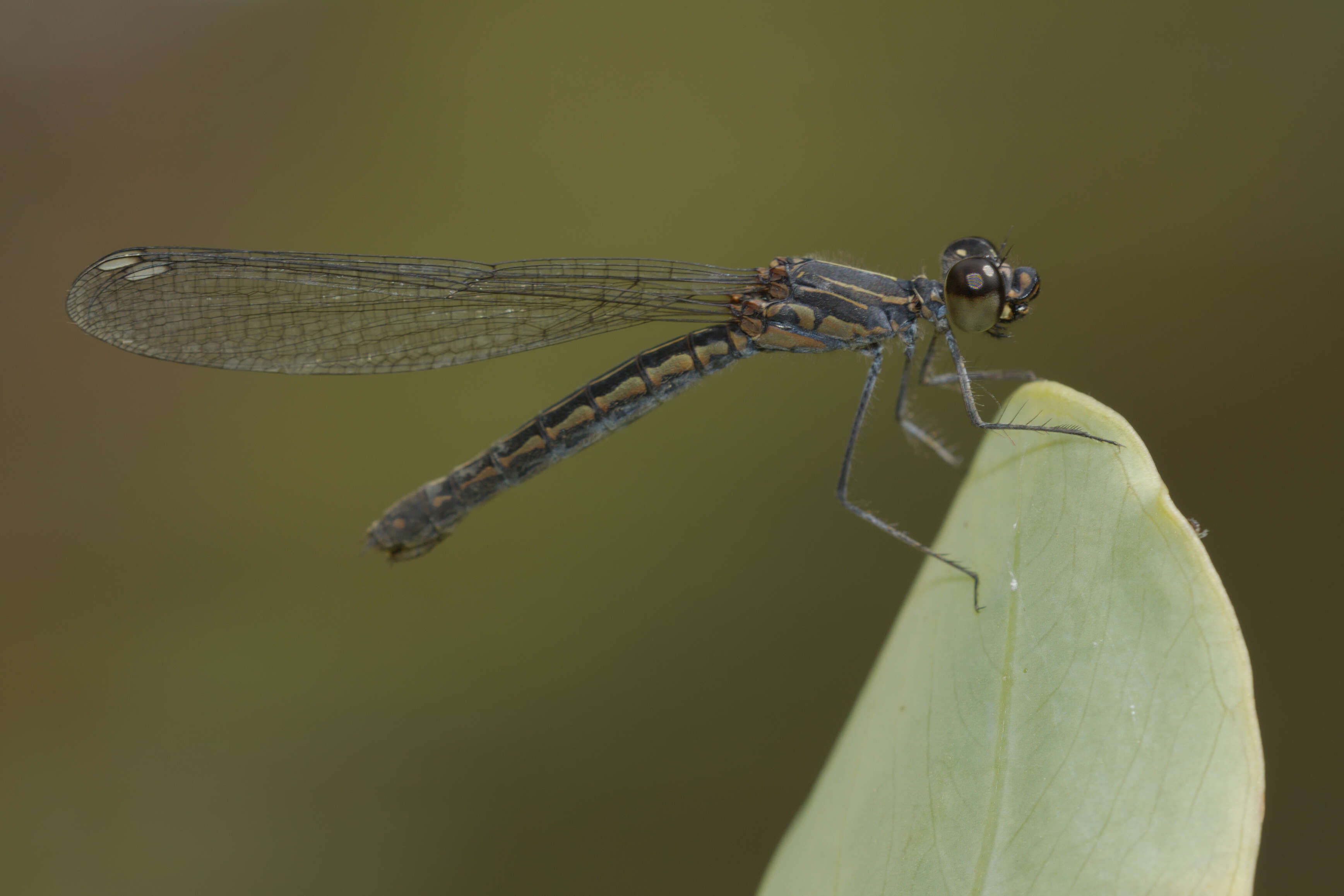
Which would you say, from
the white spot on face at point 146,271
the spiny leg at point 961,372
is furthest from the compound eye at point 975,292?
the white spot on face at point 146,271

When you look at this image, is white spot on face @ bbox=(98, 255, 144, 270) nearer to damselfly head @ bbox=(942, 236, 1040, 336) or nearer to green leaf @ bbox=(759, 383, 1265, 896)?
damselfly head @ bbox=(942, 236, 1040, 336)

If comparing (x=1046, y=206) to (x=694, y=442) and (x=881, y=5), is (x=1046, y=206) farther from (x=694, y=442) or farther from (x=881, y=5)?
(x=694, y=442)

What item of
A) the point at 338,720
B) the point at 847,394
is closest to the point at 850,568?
the point at 847,394

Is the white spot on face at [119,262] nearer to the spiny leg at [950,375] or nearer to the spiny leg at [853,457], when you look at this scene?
the spiny leg at [853,457]

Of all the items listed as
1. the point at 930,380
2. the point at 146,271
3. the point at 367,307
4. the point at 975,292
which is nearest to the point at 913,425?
the point at 930,380

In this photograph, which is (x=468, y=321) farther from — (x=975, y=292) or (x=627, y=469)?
(x=975, y=292)

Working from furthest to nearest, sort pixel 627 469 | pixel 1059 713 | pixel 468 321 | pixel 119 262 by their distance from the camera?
pixel 627 469, pixel 468 321, pixel 119 262, pixel 1059 713
